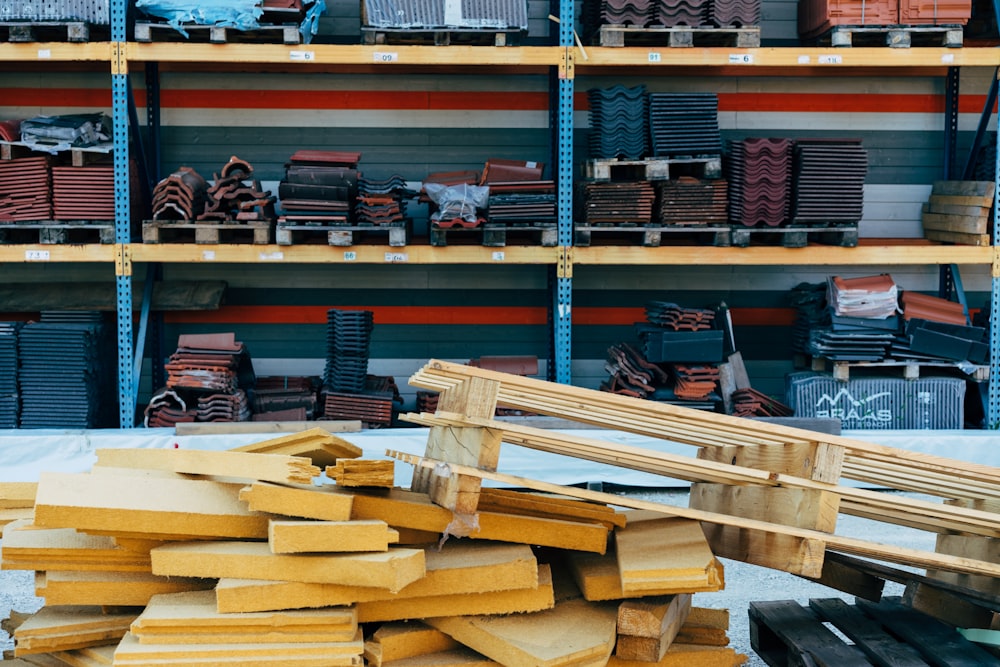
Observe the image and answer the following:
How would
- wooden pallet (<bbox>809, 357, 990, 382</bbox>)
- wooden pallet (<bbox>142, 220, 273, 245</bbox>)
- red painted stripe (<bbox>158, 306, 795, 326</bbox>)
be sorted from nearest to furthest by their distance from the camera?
wooden pallet (<bbox>142, 220, 273, 245</bbox>) → wooden pallet (<bbox>809, 357, 990, 382</bbox>) → red painted stripe (<bbox>158, 306, 795, 326</bbox>)

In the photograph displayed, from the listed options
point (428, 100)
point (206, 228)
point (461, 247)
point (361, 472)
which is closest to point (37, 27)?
point (206, 228)

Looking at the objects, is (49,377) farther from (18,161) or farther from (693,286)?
(693,286)

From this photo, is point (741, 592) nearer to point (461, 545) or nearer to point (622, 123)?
point (461, 545)

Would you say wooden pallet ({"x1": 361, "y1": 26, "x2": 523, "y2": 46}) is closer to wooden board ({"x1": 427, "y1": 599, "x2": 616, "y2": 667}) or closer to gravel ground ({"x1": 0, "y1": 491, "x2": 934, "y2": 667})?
gravel ground ({"x1": 0, "y1": 491, "x2": 934, "y2": 667})

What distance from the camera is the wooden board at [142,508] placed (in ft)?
12.4

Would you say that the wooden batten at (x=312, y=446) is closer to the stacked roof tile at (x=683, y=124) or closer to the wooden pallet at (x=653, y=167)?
the wooden pallet at (x=653, y=167)

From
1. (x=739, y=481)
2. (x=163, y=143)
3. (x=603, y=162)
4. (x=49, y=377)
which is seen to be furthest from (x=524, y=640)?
(x=163, y=143)

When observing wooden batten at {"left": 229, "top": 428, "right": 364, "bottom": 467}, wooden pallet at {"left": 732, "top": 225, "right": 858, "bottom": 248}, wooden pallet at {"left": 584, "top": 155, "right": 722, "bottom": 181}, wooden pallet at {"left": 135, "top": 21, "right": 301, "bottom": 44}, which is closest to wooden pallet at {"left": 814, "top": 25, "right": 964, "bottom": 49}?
wooden pallet at {"left": 584, "top": 155, "right": 722, "bottom": 181}

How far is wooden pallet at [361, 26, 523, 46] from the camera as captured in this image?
8586 mm

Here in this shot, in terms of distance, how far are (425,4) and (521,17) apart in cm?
75

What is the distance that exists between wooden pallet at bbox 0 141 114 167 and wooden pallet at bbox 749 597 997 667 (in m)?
6.33

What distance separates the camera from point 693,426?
163 inches

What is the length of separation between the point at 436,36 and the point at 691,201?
2365 mm

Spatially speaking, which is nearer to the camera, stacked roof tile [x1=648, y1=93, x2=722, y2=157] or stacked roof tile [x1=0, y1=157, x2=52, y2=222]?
stacked roof tile [x1=0, y1=157, x2=52, y2=222]
